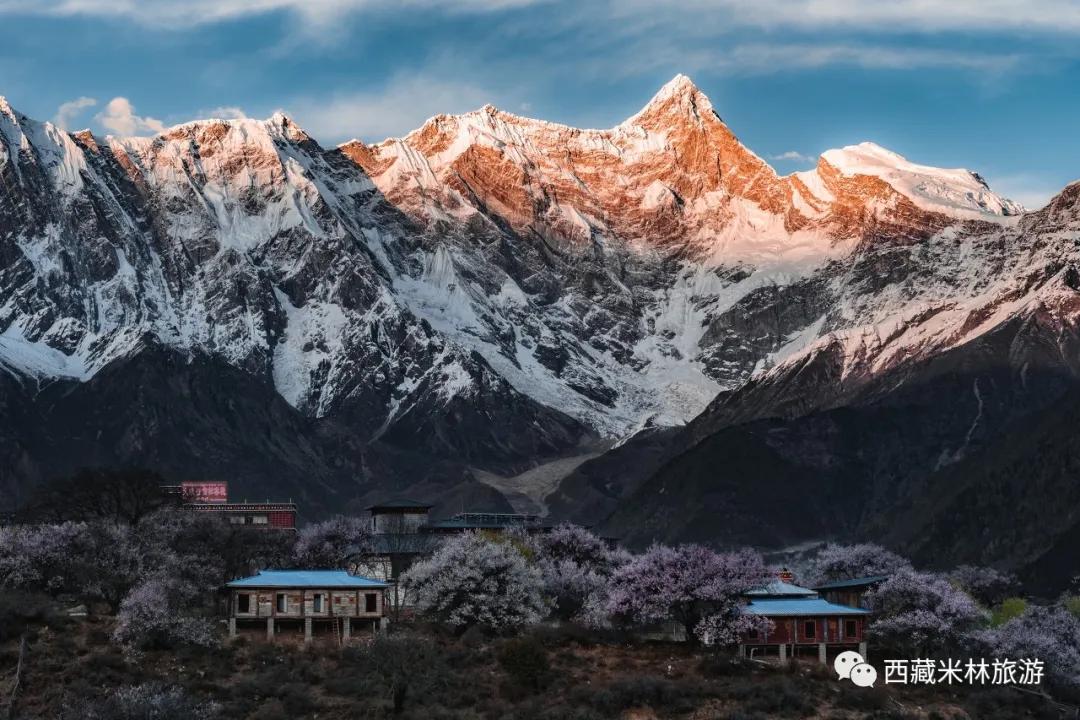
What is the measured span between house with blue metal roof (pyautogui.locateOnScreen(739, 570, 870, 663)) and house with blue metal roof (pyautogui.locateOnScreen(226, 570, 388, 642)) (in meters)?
24.7

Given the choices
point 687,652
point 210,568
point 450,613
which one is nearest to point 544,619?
point 450,613

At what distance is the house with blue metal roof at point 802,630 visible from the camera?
12481cm

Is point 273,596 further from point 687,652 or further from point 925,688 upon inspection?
point 925,688

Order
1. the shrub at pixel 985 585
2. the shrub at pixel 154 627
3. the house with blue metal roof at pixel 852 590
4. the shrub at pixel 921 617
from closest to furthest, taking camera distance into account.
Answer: the shrub at pixel 154 627 < the shrub at pixel 921 617 < the house with blue metal roof at pixel 852 590 < the shrub at pixel 985 585

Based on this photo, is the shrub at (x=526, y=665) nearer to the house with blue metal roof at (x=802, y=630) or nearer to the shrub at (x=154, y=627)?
the shrub at (x=154, y=627)

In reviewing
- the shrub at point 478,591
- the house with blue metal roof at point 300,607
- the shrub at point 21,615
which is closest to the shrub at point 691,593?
the shrub at point 478,591

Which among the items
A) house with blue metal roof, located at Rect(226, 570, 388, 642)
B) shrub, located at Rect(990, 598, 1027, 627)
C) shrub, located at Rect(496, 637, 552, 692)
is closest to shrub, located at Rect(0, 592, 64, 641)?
house with blue metal roof, located at Rect(226, 570, 388, 642)

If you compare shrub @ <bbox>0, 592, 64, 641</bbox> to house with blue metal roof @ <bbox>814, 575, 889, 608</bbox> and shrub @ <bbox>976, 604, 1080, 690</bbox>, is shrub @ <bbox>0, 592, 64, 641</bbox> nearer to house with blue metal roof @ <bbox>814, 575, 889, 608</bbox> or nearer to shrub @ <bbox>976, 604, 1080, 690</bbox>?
shrub @ <bbox>976, 604, 1080, 690</bbox>

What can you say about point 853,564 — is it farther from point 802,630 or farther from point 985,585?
point 802,630

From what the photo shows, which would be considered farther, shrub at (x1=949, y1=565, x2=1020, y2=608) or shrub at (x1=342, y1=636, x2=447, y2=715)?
shrub at (x1=949, y1=565, x2=1020, y2=608)

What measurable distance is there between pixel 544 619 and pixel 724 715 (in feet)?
112

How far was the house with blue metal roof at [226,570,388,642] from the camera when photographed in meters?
123

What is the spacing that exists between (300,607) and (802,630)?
108 feet

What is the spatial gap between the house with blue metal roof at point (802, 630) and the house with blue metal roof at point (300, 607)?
974 inches
